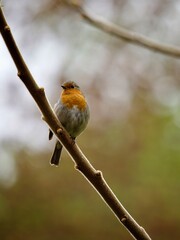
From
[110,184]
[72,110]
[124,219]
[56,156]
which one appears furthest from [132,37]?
[110,184]

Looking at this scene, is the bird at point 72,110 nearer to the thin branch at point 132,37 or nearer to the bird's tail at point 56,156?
the bird's tail at point 56,156

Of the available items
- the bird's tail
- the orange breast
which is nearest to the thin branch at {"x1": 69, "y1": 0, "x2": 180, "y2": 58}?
the orange breast

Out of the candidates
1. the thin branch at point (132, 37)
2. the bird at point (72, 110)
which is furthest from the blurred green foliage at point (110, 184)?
the thin branch at point (132, 37)

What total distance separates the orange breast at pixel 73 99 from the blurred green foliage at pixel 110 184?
5.87 meters

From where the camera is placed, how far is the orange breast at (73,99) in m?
2.95

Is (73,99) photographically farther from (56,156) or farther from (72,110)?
(56,156)

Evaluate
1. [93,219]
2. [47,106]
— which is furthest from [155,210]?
[47,106]

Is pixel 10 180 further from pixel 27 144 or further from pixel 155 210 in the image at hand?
pixel 155 210

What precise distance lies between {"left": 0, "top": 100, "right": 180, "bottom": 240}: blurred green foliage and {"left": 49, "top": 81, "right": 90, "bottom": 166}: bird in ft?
19.3

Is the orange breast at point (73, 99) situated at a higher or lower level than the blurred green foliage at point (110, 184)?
lower

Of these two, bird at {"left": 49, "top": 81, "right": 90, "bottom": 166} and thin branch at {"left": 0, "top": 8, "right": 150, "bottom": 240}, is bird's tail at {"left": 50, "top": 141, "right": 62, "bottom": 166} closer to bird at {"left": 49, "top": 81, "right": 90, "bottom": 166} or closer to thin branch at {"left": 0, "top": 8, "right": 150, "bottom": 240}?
bird at {"left": 49, "top": 81, "right": 90, "bottom": 166}

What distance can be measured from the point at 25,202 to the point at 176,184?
2.86m

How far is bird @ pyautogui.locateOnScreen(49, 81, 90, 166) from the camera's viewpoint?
284cm

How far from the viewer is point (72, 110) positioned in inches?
114
